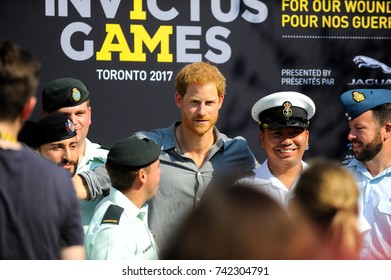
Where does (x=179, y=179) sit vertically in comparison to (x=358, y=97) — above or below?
below

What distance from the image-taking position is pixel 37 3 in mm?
4387

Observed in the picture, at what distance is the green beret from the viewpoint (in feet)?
12.6

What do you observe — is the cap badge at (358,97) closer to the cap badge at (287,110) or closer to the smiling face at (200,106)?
the cap badge at (287,110)

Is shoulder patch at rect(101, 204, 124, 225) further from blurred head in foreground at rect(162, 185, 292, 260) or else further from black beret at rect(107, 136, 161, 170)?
blurred head in foreground at rect(162, 185, 292, 260)

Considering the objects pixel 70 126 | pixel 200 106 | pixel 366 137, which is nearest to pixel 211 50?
pixel 200 106

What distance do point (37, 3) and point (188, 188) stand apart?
154 cm

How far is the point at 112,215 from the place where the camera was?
319 cm

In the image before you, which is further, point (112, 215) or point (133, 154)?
point (133, 154)

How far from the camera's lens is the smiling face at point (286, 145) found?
371 cm

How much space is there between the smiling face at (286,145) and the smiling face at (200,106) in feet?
1.08

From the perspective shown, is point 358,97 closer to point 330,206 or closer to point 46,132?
point 46,132

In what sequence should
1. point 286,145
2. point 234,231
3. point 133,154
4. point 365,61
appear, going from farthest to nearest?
point 365,61, point 286,145, point 133,154, point 234,231

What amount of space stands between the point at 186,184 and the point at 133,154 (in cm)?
48

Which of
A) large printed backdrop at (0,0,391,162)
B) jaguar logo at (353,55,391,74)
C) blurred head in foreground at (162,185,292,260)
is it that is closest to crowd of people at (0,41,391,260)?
blurred head in foreground at (162,185,292,260)
